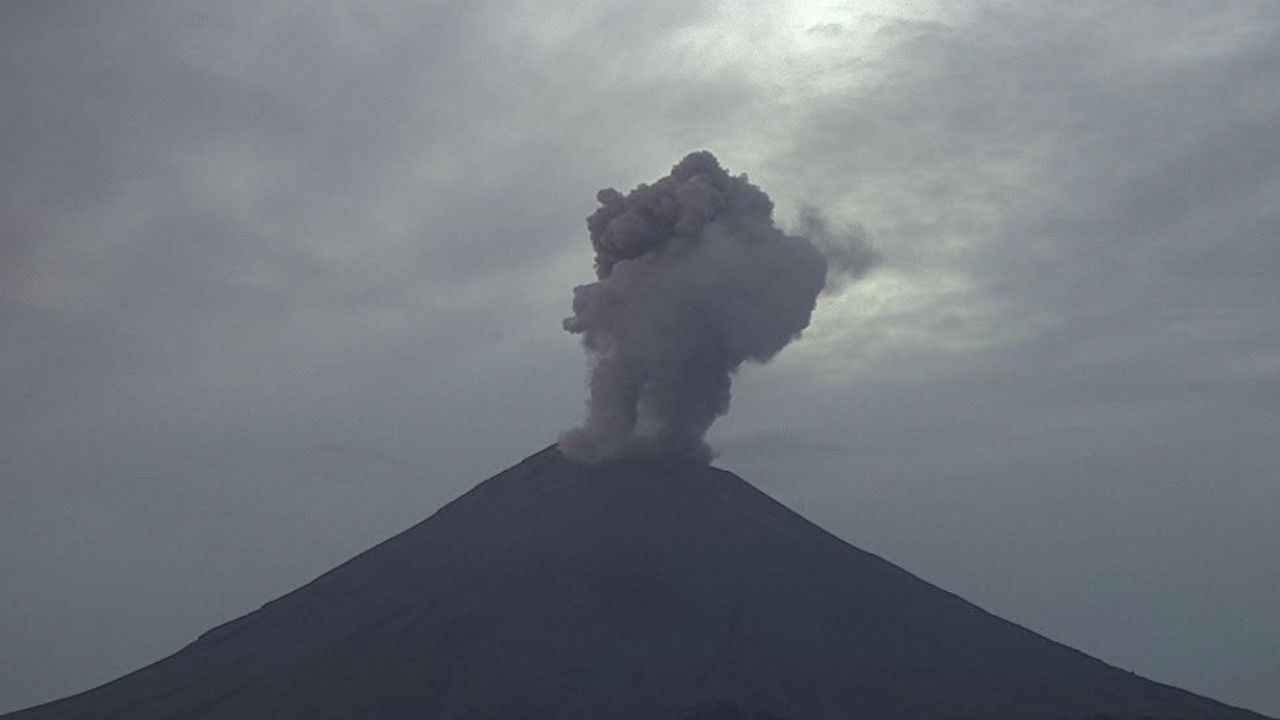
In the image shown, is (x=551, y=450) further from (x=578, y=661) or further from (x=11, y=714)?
(x=11, y=714)

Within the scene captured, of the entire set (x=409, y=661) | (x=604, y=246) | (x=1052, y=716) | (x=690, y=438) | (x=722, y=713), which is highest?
(x=604, y=246)

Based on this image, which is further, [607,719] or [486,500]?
[486,500]

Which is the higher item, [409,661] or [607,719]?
[409,661]

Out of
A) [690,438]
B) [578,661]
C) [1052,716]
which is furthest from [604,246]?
[1052,716]

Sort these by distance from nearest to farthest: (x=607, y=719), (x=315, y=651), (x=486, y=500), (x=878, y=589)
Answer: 1. (x=607, y=719)
2. (x=315, y=651)
3. (x=878, y=589)
4. (x=486, y=500)

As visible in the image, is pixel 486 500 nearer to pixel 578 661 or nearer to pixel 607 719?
pixel 578 661

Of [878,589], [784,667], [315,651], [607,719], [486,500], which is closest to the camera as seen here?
[607,719]

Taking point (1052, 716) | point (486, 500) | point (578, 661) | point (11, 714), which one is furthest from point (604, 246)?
point (11, 714)
